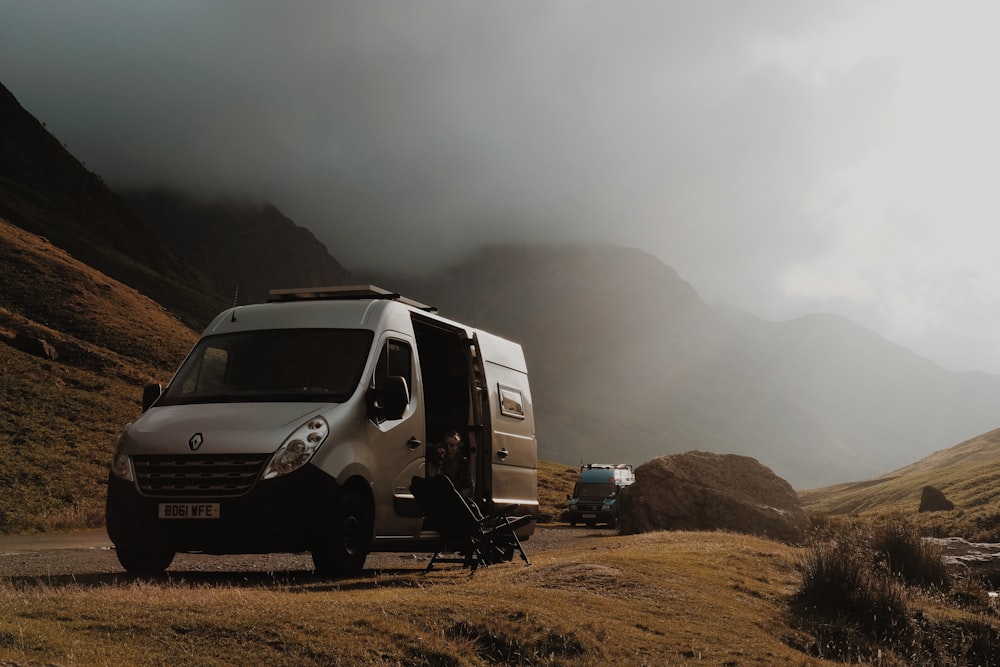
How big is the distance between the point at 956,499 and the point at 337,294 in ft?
161

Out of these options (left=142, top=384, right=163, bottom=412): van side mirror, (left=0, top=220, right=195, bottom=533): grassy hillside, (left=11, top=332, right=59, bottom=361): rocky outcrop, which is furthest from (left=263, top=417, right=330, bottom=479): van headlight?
(left=11, top=332, right=59, bottom=361): rocky outcrop

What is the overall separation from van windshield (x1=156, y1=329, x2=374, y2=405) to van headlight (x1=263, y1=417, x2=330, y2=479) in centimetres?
79

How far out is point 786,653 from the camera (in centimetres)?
1005

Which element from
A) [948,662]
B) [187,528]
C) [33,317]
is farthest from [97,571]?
[33,317]

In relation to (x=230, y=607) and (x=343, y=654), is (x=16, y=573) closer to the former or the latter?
(x=230, y=607)

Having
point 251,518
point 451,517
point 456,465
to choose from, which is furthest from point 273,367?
point 456,465

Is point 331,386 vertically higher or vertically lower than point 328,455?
higher

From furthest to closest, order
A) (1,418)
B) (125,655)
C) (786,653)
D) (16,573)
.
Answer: (1,418) → (16,573) → (786,653) → (125,655)

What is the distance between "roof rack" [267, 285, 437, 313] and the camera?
529 inches

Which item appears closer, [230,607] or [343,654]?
[343,654]

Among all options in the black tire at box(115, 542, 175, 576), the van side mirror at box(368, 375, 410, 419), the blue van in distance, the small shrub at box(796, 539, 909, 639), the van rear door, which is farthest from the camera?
the blue van in distance

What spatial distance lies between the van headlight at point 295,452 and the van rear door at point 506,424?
4.59 m

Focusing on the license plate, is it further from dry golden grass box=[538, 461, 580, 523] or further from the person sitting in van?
dry golden grass box=[538, 461, 580, 523]

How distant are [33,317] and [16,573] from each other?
2192 inches
